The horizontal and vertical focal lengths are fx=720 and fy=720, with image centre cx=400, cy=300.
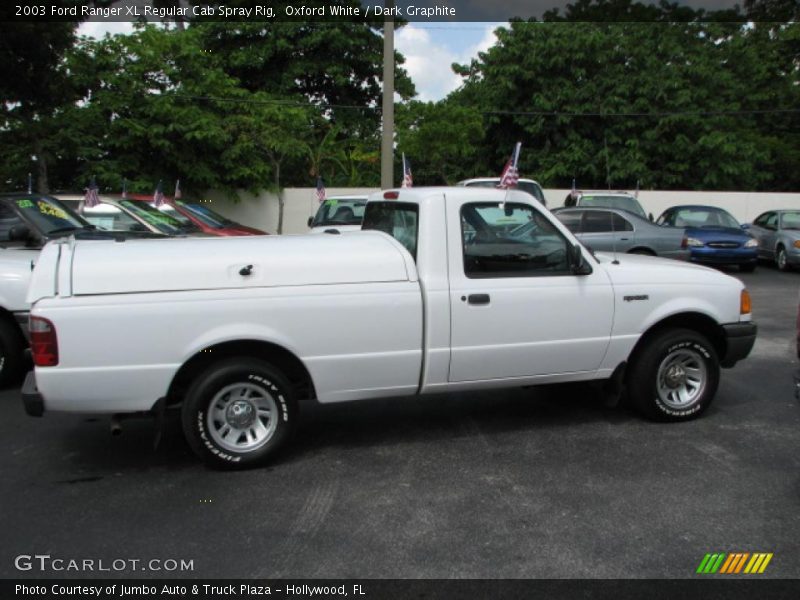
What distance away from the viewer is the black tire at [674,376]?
545 centimetres

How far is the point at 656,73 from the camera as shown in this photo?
1090 inches

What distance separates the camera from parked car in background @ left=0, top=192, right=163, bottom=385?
6.37 m

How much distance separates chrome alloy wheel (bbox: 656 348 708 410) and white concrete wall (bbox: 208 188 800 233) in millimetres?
16120

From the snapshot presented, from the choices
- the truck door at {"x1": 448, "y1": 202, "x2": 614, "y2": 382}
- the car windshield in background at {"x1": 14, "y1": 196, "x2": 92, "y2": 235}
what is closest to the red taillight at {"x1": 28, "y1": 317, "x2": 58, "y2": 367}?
the truck door at {"x1": 448, "y1": 202, "x2": 614, "y2": 382}

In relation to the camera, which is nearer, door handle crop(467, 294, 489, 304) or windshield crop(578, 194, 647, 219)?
door handle crop(467, 294, 489, 304)

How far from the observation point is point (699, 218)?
17078mm

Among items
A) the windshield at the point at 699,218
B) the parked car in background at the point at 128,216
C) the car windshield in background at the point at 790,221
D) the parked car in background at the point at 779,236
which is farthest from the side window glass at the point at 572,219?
the car windshield in background at the point at 790,221

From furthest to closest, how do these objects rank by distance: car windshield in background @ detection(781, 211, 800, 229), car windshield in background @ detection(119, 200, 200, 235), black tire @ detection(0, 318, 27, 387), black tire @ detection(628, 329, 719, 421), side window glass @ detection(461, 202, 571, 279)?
car windshield in background @ detection(781, 211, 800, 229), car windshield in background @ detection(119, 200, 200, 235), black tire @ detection(0, 318, 27, 387), black tire @ detection(628, 329, 719, 421), side window glass @ detection(461, 202, 571, 279)

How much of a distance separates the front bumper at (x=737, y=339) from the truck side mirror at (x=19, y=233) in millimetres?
7039

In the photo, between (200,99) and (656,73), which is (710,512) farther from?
(656,73)

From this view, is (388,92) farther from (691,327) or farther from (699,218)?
(691,327)

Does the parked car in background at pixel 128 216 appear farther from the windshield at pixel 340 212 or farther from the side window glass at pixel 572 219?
the side window glass at pixel 572 219

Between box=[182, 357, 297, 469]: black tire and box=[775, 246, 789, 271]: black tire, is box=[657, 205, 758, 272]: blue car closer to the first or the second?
box=[775, 246, 789, 271]: black tire

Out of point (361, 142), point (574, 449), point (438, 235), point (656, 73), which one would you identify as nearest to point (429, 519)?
point (574, 449)
